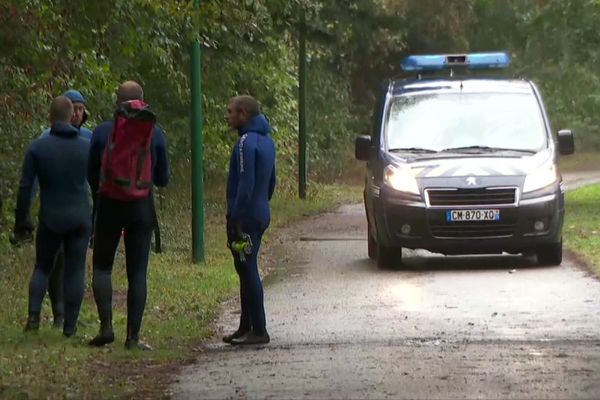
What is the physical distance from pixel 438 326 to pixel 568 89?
41.8m

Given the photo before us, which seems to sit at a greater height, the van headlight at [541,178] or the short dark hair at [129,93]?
the short dark hair at [129,93]

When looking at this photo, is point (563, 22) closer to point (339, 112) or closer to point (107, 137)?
point (339, 112)

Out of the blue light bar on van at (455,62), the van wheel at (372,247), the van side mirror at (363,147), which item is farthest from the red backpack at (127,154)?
the blue light bar on van at (455,62)

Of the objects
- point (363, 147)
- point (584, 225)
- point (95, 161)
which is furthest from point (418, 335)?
point (584, 225)

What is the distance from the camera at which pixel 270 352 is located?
11336 millimetres

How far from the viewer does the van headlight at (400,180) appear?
674 inches

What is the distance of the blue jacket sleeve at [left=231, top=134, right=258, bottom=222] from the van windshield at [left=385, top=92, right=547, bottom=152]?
20.8ft

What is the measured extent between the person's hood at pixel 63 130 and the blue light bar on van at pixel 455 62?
8.99m

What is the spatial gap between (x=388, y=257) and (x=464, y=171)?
4.32 ft

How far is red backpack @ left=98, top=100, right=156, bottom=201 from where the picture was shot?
436 inches

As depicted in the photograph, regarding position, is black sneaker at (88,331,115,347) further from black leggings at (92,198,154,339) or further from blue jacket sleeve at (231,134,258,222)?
blue jacket sleeve at (231,134,258,222)

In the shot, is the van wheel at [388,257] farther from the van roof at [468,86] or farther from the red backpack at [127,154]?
the red backpack at [127,154]

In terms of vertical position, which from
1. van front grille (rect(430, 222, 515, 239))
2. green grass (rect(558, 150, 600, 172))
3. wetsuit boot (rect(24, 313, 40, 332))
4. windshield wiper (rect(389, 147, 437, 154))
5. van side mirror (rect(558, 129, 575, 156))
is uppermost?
van side mirror (rect(558, 129, 575, 156))

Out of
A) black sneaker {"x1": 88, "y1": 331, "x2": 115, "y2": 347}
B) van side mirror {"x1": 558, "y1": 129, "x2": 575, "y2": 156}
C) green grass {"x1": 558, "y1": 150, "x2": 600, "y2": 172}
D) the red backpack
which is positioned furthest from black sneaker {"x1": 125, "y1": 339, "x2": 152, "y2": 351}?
green grass {"x1": 558, "y1": 150, "x2": 600, "y2": 172}
